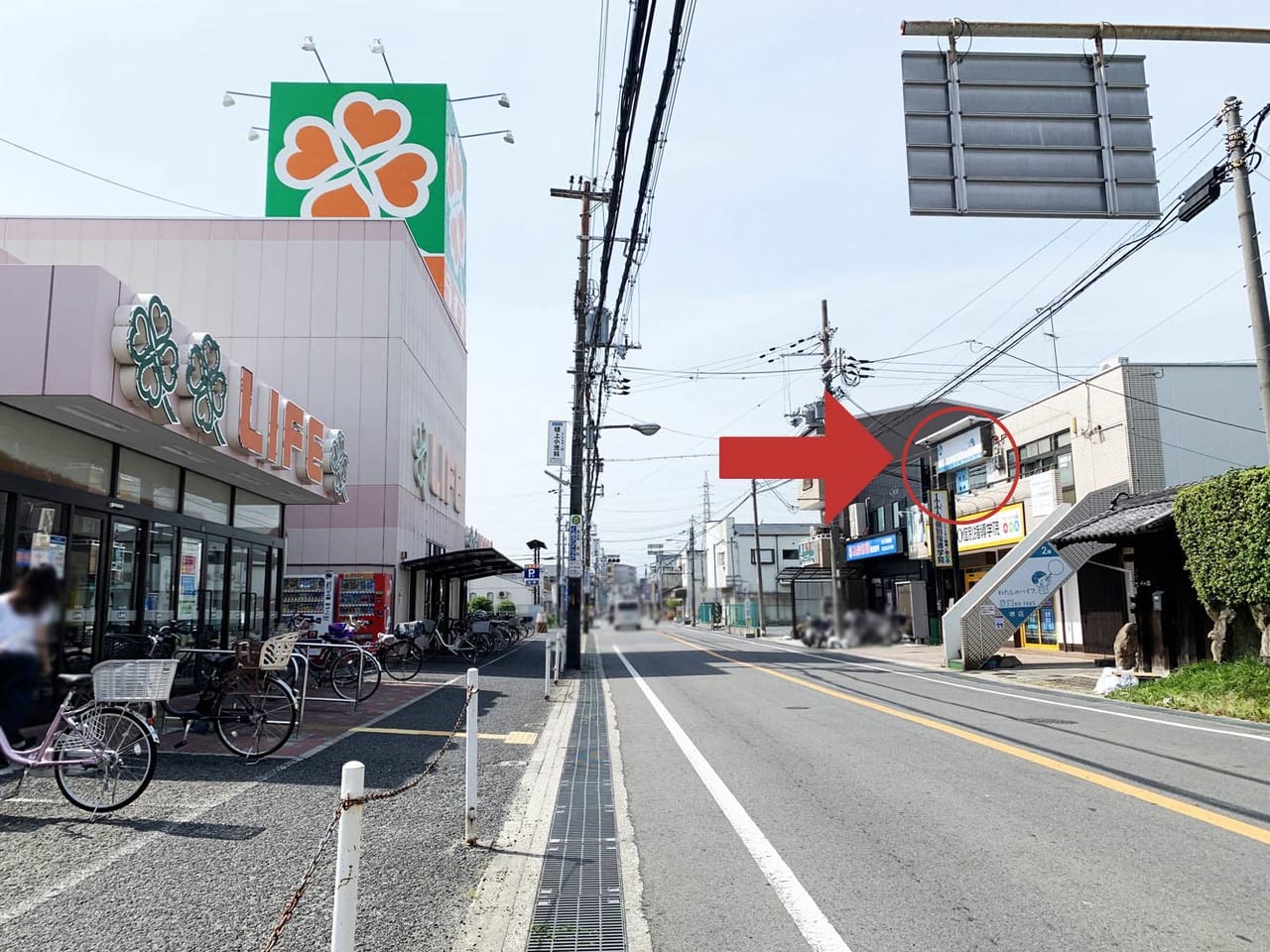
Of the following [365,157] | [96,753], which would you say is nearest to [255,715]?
[96,753]

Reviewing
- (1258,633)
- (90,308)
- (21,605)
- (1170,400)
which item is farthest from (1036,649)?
(21,605)

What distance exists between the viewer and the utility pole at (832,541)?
49.1 inches

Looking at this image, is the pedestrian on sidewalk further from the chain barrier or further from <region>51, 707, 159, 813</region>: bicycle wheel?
<region>51, 707, 159, 813</region>: bicycle wheel

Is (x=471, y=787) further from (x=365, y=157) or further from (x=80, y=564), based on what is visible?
(x=365, y=157)

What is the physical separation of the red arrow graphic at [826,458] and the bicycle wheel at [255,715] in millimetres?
9060

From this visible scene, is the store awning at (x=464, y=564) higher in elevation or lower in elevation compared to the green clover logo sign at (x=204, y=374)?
lower

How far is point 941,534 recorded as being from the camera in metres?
2.94

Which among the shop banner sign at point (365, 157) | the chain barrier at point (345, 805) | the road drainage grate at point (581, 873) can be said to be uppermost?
the shop banner sign at point (365, 157)

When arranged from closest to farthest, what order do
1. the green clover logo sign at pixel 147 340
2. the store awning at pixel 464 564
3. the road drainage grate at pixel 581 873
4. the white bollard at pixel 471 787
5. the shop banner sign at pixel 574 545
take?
the road drainage grate at pixel 581 873
the green clover logo sign at pixel 147 340
the white bollard at pixel 471 787
the shop banner sign at pixel 574 545
the store awning at pixel 464 564

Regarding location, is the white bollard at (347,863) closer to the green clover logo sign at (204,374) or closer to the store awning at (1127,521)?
the green clover logo sign at (204,374)

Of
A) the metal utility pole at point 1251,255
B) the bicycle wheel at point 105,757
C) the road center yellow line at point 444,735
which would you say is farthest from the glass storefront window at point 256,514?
the metal utility pole at point 1251,255

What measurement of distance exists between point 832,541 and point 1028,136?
6619mm

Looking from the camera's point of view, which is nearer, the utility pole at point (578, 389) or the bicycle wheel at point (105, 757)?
the bicycle wheel at point (105, 757)

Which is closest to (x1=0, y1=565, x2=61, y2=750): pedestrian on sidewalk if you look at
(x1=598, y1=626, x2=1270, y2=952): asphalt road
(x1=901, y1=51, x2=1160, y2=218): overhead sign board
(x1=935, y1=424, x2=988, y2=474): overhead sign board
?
(x1=598, y1=626, x2=1270, y2=952): asphalt road
